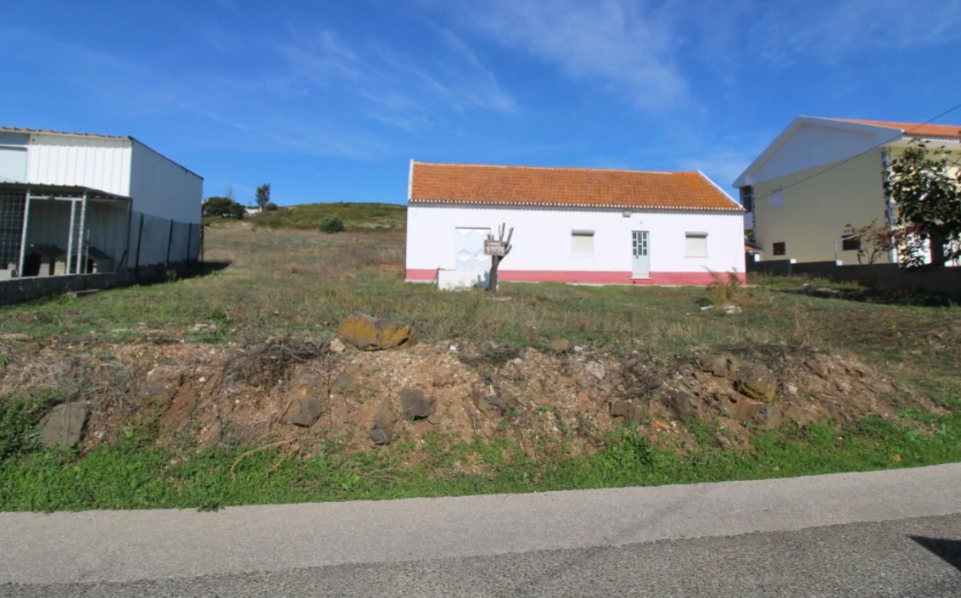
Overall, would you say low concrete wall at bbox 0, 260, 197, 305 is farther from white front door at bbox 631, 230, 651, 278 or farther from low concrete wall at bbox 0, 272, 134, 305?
white front door at bbox 631, 230, 651, 278

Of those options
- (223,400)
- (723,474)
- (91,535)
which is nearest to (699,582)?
(723,474)

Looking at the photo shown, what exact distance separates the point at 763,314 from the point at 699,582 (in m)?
11.7

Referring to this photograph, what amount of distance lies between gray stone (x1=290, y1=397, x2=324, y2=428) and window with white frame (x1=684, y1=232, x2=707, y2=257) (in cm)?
2216

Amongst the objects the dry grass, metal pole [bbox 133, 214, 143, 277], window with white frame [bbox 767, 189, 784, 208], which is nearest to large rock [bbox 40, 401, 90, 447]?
the dry grass

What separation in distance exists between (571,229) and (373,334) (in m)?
18.6

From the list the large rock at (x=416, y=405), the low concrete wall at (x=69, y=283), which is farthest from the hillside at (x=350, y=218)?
the large rock at (x=416, y=405)

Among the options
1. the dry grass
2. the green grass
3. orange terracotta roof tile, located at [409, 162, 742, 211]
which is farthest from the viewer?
orange terracotta roof tile, located at [409, 162, 742, 211]

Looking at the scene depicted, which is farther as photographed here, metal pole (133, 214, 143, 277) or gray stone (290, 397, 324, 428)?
metal pole (133, 214, 143, 277)

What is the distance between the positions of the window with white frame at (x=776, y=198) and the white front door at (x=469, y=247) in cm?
1718

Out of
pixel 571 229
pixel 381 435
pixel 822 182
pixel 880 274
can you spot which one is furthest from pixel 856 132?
pixel 381 435

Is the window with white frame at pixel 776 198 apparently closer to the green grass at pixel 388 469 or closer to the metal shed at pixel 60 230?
the green grass at pixel 388 469

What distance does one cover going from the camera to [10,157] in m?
18.3

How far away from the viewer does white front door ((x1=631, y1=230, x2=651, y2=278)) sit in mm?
25359

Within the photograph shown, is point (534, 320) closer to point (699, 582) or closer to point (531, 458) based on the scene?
point (531, 458)
